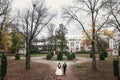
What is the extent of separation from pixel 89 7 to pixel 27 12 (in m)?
9.58

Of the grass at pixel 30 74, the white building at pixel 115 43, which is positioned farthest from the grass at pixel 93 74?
the white building at pixel 115 43

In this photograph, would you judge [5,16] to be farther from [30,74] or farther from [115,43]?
[115,43]

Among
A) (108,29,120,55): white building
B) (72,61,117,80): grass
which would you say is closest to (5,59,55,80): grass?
(72,61,117,80): grass

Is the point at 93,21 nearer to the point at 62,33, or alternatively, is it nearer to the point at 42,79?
the point at 42,79

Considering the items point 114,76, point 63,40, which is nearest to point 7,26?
point 114,76

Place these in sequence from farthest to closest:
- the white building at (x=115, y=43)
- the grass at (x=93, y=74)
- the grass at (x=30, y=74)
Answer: the white building at (x=115, y=43) < the grass at (x=93, y=74) < the grass at (x=30, y=74)

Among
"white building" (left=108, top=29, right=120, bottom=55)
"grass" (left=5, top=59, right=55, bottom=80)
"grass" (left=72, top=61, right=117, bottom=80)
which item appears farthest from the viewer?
"white building" (left=108, top=29, right=120, bottom=55)

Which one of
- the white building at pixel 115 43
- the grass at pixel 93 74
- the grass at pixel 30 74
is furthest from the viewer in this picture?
the white building at pixel 115 43

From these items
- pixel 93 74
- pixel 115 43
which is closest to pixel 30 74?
pixel 93 74

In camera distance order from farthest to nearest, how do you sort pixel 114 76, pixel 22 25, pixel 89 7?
pixel 22 25, pixel 89 7, pixel 114 76

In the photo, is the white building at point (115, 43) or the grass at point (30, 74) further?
the white building at point (115, 43)

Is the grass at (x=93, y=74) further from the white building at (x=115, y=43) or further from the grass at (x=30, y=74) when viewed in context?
the white building at (x=115, y=43)

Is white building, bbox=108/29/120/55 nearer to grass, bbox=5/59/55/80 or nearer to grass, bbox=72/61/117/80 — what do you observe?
grass, bbox=72/61/117/80

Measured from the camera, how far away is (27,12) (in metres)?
32.2
